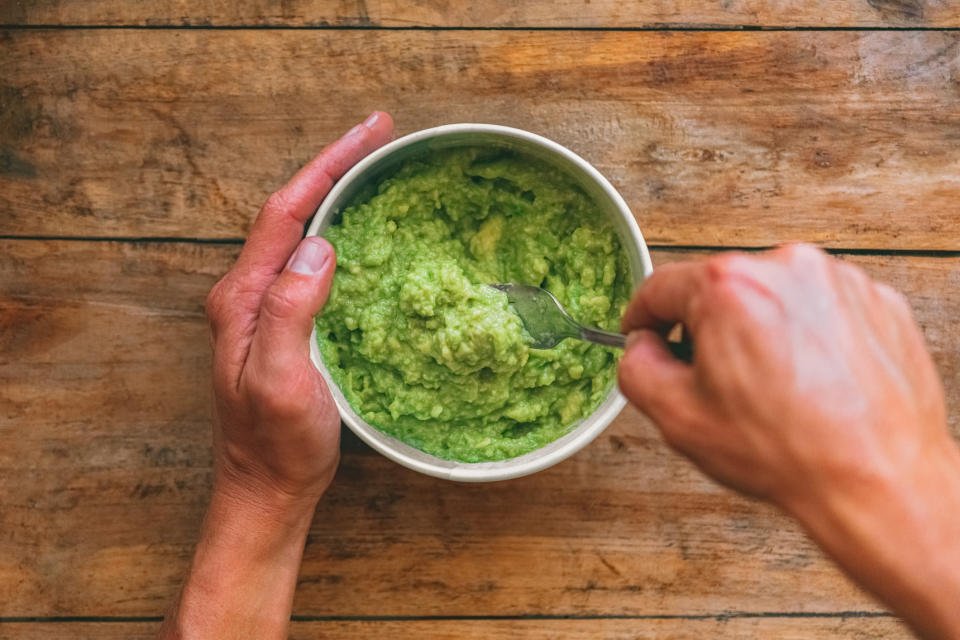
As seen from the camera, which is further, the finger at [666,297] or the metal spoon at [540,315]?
the metal spoon at [540,315]

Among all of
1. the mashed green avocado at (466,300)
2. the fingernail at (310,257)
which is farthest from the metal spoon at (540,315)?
the fingernail at (310,257)

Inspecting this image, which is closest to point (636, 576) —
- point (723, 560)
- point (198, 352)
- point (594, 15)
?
point (723, 560)

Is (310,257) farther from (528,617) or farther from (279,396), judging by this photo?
(528,617)

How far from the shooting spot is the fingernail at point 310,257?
41.6 inches

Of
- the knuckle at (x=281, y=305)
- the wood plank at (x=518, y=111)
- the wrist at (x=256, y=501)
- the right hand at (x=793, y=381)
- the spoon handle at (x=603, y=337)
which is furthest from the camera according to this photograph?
the wood plank at (x=518, y=111)

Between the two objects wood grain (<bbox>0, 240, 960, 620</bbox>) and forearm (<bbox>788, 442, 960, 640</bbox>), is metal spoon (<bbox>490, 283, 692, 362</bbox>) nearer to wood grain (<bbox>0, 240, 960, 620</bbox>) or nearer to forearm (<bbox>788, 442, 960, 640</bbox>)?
wood grain (<bbox>0, 240, 960, 620</bbox>)

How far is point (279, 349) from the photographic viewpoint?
1.05 m

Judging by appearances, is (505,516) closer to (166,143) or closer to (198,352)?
(198,352)

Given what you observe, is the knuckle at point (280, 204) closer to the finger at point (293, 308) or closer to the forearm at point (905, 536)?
the finger at point (293, 308)

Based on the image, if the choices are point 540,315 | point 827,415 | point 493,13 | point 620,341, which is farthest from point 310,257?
point 827,415

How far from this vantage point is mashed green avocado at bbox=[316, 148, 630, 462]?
1106 millimetres

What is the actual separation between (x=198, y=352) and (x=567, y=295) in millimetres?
637

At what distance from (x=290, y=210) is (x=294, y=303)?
6.6 inches

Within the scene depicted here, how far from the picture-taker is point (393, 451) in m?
1.08
